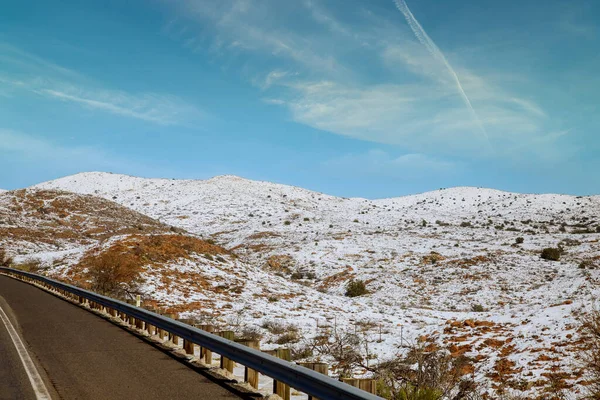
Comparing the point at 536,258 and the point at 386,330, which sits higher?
the point at 536,258

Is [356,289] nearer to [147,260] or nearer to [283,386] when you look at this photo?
[147,260]

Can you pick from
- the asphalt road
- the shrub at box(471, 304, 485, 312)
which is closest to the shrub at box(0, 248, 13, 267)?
the asphalt road

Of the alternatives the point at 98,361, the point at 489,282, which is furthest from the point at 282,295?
the point at 98,361

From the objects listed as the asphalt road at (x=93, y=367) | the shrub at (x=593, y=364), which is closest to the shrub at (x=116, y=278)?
the asphalt road at (x=93, y=367)

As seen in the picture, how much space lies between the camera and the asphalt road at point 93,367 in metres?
7.04

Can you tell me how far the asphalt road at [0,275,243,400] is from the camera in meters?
7.04

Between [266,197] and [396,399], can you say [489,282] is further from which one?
[266,197]

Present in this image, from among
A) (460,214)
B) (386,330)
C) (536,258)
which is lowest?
(386,330)

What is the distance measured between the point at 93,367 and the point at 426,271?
3498cm

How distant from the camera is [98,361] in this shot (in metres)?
9.11

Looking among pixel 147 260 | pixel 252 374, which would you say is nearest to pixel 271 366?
pixel 252 374

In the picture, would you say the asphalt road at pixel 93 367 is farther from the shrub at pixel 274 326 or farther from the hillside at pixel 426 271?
the hillside at pixel 426 271

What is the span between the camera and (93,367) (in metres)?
8.61

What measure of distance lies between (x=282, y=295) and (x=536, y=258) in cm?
2440
